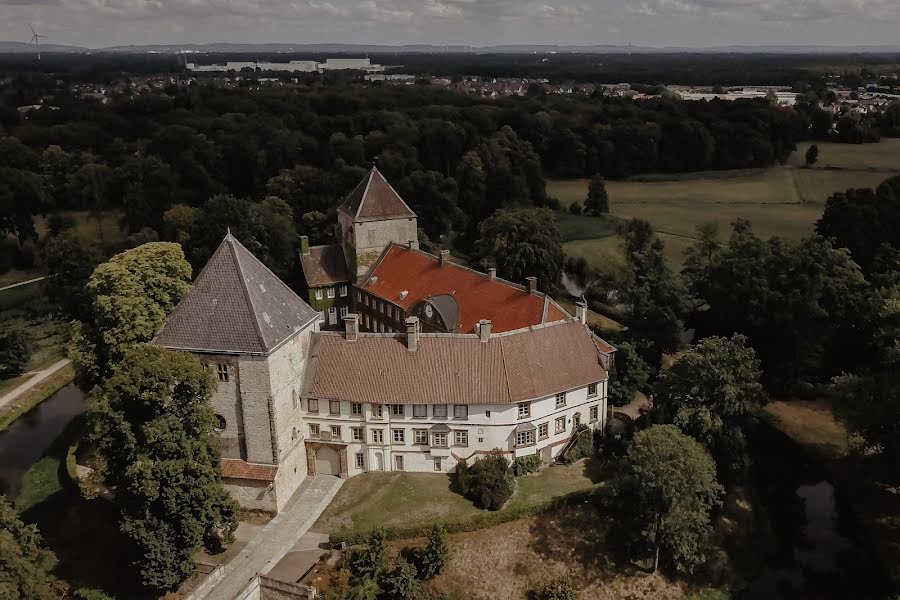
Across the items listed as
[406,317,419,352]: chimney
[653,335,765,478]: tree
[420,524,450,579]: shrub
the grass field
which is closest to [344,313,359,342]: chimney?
[406,317,419,352]: chimney

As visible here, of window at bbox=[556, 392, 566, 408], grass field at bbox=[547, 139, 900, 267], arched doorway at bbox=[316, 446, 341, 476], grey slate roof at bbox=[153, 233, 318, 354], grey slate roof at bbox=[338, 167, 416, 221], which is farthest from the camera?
grass field at bbox=[547, 139, 900, 267]

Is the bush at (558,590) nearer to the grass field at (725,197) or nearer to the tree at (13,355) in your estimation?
the grass field at (725,197)

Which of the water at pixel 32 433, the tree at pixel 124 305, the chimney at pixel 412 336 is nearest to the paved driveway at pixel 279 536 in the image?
the chimney at pixel 412 336

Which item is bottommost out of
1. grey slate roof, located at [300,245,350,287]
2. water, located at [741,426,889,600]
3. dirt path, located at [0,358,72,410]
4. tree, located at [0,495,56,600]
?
water, located at [741,426,889,600]

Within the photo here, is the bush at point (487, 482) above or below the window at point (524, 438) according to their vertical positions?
below

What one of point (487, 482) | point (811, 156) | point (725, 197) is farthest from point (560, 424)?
point (811, 156)

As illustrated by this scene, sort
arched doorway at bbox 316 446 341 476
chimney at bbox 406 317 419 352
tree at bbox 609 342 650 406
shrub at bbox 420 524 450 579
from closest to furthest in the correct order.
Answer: shrub at bbox 420 524 450 579 < chimney at bbox 406 317 419 352 < arched doorway at bbox 316 446 341 476 < tree at bbox 609 342 650 406

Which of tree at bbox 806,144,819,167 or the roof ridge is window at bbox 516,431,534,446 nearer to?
the roof ridge

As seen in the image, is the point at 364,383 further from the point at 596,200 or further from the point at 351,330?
the point at 596,200
